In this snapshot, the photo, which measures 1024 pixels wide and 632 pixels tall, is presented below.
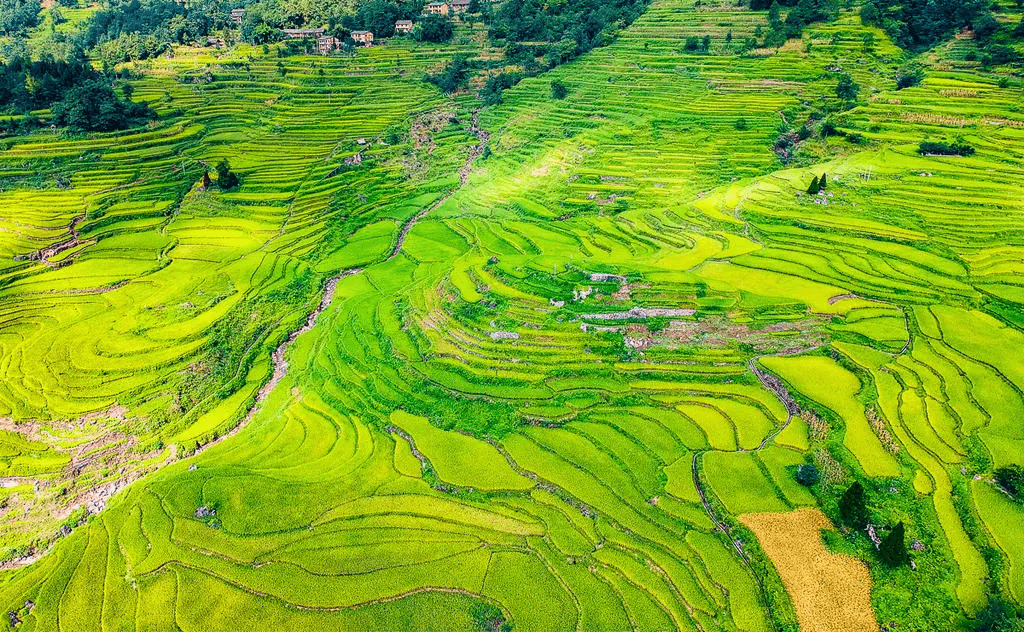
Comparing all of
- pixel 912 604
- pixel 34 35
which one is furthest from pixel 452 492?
pixel 34 35

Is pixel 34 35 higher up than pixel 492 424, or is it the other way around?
pixel 34 35

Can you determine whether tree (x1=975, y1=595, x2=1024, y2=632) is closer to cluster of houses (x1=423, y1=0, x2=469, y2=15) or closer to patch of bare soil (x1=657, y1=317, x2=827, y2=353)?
patch of bare soil (x1=657, y1=317, x2=827, y2=353)

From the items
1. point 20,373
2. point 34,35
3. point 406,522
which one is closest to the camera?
point 406,522

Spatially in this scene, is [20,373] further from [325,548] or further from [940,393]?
[940,393]

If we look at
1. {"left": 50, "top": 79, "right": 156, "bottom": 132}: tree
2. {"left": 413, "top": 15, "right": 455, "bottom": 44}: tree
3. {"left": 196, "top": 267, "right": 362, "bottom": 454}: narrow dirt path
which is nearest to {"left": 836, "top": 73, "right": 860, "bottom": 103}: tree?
{"left": 196, "top": 267, "right": 362, "bottom": 454}: narrow dirt path

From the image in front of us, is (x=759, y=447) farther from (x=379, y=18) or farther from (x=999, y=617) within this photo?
(x=379, y=18)

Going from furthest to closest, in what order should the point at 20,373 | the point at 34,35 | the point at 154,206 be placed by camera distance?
the point at 34,35
the point at 154,206
the point at 20,373

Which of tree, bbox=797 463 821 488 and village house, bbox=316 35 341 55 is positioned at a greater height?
A: village house, bbox=316 35 341 55
